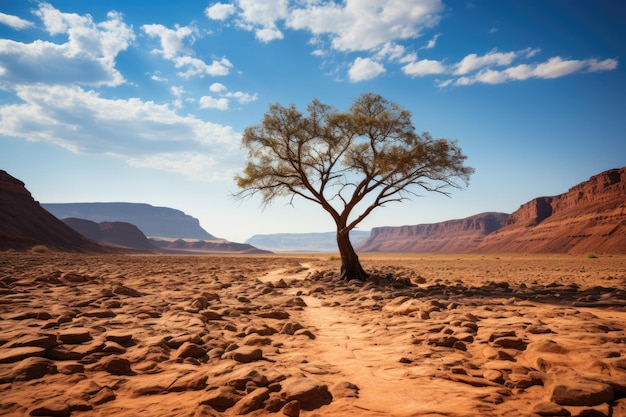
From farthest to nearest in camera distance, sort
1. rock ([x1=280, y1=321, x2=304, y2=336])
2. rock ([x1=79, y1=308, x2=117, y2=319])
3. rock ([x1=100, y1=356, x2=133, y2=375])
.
→ 1. rock ([x1=79, y1=308, x2=117, y2=319])
2. rock ([x1=280, y1=321, x2=304, y2=336])
3. rock ([x1=100, y1=356, x2=133, y2=375])

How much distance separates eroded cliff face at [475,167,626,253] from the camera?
258 feet

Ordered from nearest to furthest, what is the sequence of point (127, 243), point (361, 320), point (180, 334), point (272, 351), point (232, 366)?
point (232, 366)
point (272, 351)
point (180, 334)
point (361, 320)
point (127, 243)

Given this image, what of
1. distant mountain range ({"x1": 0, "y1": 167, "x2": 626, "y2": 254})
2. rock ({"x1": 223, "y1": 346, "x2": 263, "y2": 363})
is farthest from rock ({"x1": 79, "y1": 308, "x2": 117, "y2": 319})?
distant mountain range ({"x1": 0, "y1": 167, "x2": 626, "y2": 254})

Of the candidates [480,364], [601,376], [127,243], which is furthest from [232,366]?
[127,243]

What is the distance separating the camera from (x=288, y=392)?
3.35 meters

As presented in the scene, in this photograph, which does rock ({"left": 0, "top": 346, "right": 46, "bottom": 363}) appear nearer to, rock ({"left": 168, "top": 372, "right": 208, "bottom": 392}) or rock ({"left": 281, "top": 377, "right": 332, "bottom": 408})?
rock ({"left": 168, "top": 372, "right": 208, "bottom": 392})

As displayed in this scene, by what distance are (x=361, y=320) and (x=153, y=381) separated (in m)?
4.95

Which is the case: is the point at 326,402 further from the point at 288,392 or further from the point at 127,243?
the point at 127,243

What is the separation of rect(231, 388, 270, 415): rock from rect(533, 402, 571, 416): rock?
2520 mm

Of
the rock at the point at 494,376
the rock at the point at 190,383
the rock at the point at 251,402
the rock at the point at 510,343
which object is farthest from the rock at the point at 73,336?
the rock at the point at 510,343

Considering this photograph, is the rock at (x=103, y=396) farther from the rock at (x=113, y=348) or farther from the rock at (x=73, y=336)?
the rock at (x=73, y=336)

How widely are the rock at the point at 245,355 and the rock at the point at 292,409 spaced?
1503mm

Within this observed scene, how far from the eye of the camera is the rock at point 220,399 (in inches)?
126

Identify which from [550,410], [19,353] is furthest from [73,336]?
[550,410]
